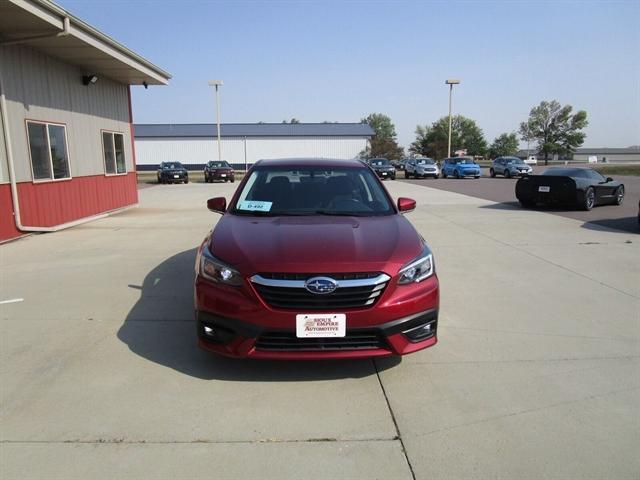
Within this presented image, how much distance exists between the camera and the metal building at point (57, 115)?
29.2 ft

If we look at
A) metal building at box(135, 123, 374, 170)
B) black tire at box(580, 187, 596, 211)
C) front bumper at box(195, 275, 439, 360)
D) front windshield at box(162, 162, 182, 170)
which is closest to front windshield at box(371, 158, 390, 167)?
front windshield at box(162, 162, 182, 170)

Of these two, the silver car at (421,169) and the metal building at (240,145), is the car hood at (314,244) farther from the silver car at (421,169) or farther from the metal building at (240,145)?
the metal building at (240,145)

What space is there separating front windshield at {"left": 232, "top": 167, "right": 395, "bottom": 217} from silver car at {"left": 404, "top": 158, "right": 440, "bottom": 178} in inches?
1283

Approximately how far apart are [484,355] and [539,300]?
187 cm

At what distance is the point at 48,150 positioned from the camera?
10.5 m

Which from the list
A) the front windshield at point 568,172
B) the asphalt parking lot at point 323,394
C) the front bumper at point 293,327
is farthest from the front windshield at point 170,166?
the front bumper at point 293,327

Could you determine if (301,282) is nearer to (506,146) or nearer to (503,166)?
(503,166)

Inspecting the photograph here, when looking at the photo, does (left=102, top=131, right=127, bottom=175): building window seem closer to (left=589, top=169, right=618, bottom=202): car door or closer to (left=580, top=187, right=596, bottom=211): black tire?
(left=580, top=187, right=596, bottom=211): black tire

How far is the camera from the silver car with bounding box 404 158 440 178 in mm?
36719

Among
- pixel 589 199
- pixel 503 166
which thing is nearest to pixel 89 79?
pixel 589 199

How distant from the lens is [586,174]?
14320mm

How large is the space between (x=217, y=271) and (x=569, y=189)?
517 inches

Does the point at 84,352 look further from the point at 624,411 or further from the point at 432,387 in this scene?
the point at 624,411

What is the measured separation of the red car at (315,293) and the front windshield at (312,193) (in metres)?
0.66
